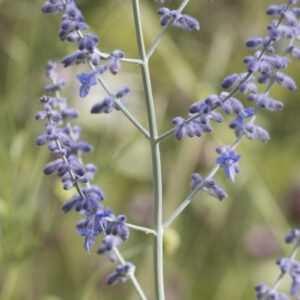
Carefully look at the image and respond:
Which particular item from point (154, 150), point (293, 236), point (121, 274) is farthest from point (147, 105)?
point (293, 236)

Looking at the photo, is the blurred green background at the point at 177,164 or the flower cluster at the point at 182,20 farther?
the blurred green background at the point at 177,164

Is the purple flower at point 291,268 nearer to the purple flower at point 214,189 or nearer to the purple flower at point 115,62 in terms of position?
the purple flower at point 214,189

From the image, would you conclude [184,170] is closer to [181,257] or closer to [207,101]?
[181,257]

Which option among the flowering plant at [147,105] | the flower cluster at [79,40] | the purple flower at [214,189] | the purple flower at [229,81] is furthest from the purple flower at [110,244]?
the purple flower at [229,81]

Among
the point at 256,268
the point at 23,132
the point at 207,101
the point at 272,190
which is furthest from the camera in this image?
the point at 272,190

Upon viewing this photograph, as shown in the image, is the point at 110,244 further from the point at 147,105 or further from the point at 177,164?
the point at 177,164

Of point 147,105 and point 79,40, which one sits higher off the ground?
point 79,40

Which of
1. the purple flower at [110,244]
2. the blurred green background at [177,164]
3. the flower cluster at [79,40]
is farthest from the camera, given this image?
the blurred green background at [177,164]

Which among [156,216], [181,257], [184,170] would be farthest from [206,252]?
[156,216]

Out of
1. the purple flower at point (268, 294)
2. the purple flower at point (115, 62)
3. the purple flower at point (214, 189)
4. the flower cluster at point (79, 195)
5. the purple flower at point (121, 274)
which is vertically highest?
the purple flower at point (115, 62)
